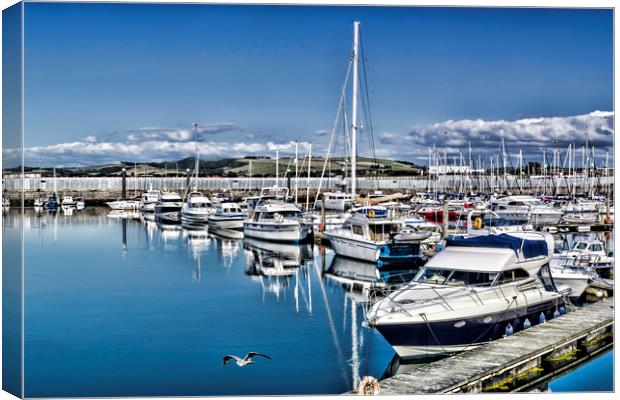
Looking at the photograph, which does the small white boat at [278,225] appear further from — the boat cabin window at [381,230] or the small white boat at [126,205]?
the small white boat at [126,205]

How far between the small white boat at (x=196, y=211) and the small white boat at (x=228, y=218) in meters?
1.83

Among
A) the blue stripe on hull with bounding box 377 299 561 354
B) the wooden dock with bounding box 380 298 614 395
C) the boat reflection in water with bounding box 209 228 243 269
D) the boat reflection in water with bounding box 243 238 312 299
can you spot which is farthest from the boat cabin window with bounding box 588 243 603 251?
the boat reflection in water with bounding box 209 228 243 269

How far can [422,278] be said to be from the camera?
41.1ft

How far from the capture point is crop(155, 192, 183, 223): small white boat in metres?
45.5

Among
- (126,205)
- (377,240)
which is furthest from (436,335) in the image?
(126,205)

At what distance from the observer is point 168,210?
152ft

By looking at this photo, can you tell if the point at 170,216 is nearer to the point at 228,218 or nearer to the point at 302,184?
the point at 228,218

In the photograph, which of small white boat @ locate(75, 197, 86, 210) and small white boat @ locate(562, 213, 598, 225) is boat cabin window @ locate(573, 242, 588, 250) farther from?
small white boat @ locate(75, 197, 86, 210)

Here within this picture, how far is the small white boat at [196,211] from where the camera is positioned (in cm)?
4125

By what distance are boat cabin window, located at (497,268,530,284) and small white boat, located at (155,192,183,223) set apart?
34.0 metres

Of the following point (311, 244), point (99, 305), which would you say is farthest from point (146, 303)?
point (311, 244)

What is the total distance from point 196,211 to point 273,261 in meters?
17.0

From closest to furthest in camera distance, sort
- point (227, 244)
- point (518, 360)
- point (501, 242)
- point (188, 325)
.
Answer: point (518, 360)
point (501, 242)
point (188, 325)
point (227, 244)

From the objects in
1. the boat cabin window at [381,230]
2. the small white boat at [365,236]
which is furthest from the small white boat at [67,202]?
the boat cabin window at [381,230]
